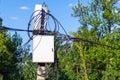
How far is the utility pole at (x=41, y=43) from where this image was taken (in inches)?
339

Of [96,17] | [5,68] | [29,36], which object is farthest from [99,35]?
[29,36]

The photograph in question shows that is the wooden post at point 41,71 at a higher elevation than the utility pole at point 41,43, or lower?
lower

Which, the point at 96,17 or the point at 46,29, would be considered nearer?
the point at 46,29

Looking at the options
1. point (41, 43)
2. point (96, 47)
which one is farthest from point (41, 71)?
point (96, 47)

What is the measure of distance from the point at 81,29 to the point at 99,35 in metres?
2.12

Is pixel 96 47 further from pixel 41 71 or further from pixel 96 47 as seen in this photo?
pixel 41 71

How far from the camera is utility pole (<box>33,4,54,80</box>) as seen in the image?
861cm

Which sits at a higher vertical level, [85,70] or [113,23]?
[113,23]

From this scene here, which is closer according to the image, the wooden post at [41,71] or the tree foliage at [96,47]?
the wooden post at [41,71]

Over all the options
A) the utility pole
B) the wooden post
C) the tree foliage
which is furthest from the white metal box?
the tree foliage

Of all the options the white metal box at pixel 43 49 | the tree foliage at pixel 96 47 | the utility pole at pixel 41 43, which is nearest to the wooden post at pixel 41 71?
the utility pole at pixel 41 43

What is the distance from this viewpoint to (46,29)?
9125 mm

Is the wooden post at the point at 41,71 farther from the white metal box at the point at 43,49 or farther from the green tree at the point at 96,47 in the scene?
the green tree at the point at 96,47

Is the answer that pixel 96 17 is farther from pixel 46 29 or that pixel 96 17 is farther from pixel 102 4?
pixel 46 29
